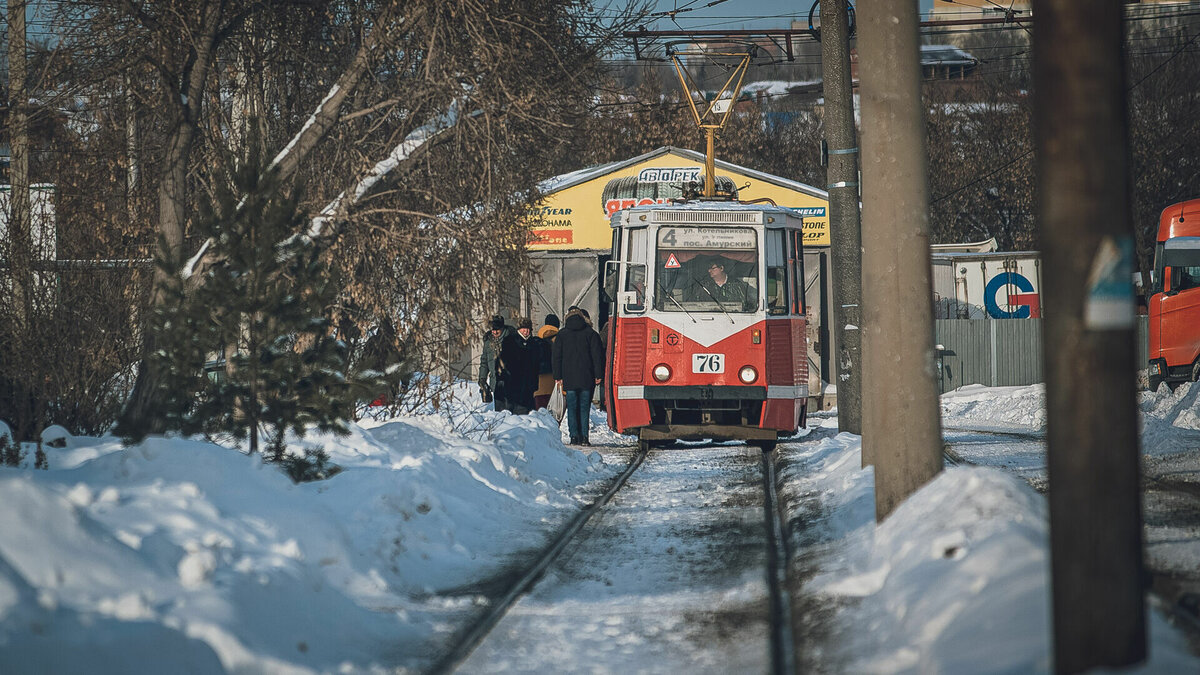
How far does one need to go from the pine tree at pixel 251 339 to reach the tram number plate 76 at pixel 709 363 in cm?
687

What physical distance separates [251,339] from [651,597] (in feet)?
12.6

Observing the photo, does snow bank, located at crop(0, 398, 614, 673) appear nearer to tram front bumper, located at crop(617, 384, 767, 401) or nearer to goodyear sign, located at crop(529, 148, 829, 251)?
tram front bumper, located at crop(617, 384, 767, 401)

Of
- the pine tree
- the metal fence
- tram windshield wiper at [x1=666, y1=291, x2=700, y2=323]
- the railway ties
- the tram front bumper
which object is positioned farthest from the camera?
the metal fence

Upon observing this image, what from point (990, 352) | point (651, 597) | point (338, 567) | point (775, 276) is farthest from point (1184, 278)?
point (338, 567)

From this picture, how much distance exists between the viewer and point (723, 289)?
1570cm

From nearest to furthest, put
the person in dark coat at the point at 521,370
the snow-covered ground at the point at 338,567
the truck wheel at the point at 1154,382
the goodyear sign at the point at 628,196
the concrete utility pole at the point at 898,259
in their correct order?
the snow-covered ground at the point at 338,567, the concrete utility pole at the point at 898,259, the person in dark coat at the point at 521,370, the truck wheel at the point at 1154,382, the goodyear sign at the point at 628,196

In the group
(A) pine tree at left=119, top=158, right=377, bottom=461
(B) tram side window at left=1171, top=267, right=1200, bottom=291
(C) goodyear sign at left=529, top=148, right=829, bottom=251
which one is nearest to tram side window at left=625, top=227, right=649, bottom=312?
(A) pine tree at left=119, top=158, right=377, bottom=461

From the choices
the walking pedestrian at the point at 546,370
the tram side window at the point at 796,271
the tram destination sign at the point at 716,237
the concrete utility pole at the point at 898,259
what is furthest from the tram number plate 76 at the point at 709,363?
the concrete utility pole at the point at 898,259

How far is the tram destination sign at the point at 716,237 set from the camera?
15.7m

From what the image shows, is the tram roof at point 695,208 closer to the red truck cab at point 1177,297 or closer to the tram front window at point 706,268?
the tram front window at point 706,268

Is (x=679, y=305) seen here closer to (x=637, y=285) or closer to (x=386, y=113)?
(x=637, y=285)

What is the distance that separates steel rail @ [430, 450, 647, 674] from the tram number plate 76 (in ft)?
14.7

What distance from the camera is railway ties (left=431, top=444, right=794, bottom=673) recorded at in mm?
5461

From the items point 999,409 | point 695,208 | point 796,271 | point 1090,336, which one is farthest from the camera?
point 999,409
